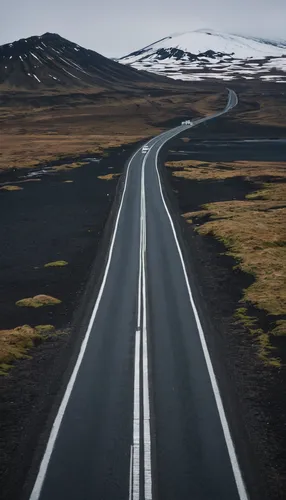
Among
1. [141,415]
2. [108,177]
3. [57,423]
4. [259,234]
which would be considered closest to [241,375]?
[141,415]

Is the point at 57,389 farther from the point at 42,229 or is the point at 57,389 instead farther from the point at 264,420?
the point at 42,229

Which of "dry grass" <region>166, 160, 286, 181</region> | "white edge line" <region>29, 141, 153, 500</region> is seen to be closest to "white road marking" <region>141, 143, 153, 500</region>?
"white edge line" <region>29, 141, 153, 500</region>

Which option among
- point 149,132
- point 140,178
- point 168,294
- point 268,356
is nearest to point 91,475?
point 268,356

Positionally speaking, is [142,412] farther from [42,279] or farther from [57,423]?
[42,279]

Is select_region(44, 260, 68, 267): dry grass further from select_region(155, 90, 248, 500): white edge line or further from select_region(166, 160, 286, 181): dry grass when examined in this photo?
select_region(166, 160, 286, 181): dry grass

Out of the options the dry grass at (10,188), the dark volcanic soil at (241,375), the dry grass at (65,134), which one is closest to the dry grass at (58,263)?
the dark volcanic soil at (241,375)

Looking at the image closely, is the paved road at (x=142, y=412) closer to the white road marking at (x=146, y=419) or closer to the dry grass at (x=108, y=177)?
the white road marking at (x=146, y=419)
